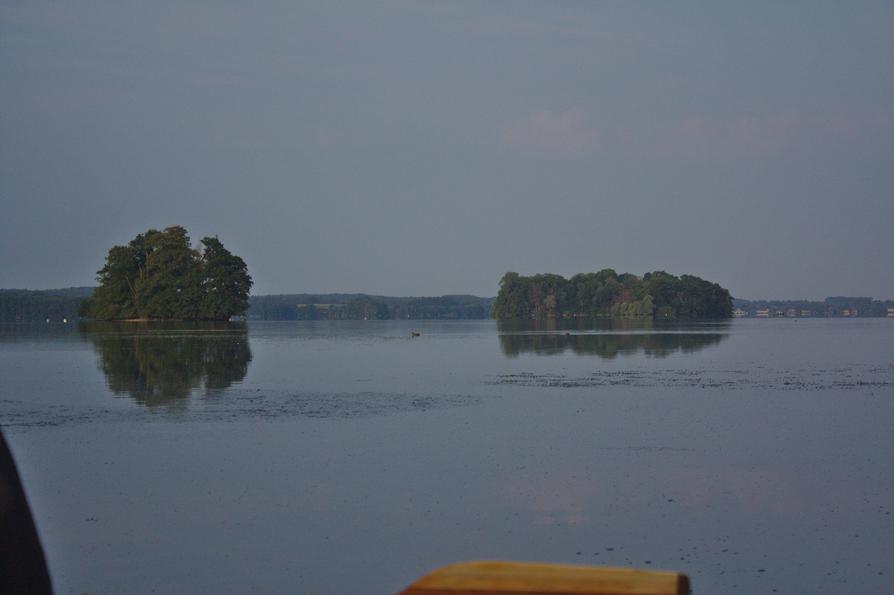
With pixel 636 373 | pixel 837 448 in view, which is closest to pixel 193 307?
pixel 636 373

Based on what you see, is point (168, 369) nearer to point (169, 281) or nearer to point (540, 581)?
point (540, 581)

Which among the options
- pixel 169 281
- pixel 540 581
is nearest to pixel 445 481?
pixel 540 581

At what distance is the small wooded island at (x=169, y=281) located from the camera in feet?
358

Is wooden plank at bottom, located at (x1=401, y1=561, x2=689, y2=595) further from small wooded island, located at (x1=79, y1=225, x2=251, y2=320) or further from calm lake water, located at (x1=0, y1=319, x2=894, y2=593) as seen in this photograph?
small wooded island, located at (x1=79, y1=225, x2=251, y2=320)

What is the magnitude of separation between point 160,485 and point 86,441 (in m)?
4.82

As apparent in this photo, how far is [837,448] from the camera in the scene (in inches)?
636

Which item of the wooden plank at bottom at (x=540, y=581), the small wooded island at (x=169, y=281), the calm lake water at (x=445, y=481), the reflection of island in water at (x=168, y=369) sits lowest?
→ the calm lake water at (x=445, y=481)

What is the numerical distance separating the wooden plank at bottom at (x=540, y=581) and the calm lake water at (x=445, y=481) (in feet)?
22.9

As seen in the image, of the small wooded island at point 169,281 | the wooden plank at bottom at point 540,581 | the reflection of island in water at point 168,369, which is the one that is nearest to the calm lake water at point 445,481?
the reflection of island in water at point 168,369

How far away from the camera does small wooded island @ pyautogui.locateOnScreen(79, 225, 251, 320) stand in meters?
109

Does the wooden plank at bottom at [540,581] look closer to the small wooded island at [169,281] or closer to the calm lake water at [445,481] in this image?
the calm lake water at [445,481]

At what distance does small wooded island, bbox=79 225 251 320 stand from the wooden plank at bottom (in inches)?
4346

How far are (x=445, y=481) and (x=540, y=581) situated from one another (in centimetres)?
1174

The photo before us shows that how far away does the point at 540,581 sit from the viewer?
137 centimetres
